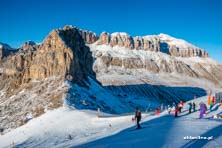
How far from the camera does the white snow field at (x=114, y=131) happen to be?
23266mm

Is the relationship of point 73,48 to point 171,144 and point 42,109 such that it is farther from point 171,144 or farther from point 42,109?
point 171,144

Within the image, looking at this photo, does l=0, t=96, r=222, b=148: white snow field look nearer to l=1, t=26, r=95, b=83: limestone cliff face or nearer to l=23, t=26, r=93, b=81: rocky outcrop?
l=23, t=26, r=93, b=81: rocky outcrop

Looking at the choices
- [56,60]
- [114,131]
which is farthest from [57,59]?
[114,131]

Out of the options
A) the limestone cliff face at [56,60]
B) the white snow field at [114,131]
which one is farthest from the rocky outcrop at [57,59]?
the white snow field at [114,131]

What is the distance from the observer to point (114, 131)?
38250 mm

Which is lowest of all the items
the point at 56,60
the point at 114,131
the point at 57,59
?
the point at 114,131

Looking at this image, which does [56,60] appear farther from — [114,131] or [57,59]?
[114,131]

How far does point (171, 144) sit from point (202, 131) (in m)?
5.04

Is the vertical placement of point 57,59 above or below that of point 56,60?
above

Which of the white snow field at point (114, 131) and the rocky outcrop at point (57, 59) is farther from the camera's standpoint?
the rocky outcrop at point (57, 59)

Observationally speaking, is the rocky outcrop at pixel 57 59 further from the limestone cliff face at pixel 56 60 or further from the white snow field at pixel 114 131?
the white snow field at pixel 114 131

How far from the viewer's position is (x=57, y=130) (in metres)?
56.6

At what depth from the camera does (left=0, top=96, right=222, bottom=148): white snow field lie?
23.3 m

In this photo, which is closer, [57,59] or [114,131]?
[114,131]
